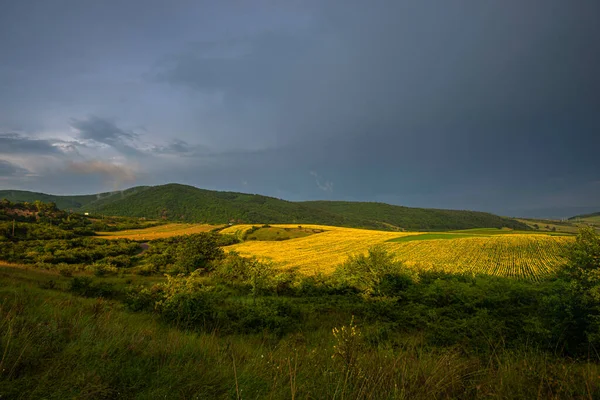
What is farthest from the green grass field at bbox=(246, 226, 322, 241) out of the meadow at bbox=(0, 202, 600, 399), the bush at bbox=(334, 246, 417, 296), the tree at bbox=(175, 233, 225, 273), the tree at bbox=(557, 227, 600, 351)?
the tree at bbox=(557, 227, 600, 351)

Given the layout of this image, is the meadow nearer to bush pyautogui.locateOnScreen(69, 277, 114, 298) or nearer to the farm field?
bush pyautogui.locateOnScreen(69, 277, 114, 298)

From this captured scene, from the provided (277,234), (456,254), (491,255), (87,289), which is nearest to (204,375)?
(87,289)

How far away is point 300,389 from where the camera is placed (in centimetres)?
292

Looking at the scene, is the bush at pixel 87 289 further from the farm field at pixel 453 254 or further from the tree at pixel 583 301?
the tree at pixel 583 301

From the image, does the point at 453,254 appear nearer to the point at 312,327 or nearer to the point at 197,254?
the point at 312,327

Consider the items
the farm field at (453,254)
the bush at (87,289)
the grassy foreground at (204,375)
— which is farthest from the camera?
the farm field at (453,254)

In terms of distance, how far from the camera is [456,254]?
2117 inches

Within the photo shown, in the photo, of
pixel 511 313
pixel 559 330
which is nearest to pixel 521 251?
pixel 511 313

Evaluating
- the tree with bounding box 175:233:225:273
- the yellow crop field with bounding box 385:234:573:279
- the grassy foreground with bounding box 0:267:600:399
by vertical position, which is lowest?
the tree with bounding box 175:233:225:273

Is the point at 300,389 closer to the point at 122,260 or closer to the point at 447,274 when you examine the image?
the point at 447,274

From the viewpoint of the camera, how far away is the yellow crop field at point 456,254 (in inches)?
1698

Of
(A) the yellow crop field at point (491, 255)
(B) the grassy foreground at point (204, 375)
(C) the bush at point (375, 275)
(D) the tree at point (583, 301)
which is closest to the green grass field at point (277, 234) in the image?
(A) the yellow crop field at point (491, 255)

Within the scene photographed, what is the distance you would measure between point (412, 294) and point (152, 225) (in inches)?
4915

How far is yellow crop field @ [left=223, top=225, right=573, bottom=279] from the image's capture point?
43125mm
